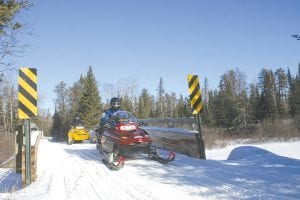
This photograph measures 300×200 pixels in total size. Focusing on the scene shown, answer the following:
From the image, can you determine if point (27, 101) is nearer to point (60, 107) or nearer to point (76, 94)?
point (76, 94)

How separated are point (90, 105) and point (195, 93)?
39.4m

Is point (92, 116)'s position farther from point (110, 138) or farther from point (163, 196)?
point (163, 196)

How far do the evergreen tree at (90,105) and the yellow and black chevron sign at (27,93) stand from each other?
41160mm

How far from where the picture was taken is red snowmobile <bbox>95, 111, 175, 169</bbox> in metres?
9.63

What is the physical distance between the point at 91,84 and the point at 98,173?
4326 centimetres

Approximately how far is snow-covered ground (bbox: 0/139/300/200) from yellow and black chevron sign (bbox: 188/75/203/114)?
1806 mm

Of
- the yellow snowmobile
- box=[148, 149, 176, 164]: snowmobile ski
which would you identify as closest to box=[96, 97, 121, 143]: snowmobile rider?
box=[148, 149, 176, 164]: snowmobile ski

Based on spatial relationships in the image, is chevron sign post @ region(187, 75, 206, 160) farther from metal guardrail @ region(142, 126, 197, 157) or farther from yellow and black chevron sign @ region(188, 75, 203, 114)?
metal guardrail @ region(142, 126, 197, 157)

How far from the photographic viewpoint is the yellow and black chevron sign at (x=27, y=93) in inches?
297

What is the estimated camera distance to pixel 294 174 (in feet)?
22.1

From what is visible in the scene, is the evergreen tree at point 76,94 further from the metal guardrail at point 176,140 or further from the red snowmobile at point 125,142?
the red snowmobile at point 125,142

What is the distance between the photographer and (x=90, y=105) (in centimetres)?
4909

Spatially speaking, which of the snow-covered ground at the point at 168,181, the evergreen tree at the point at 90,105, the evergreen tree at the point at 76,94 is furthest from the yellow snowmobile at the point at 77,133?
the evergreen tree at the point at 76,94

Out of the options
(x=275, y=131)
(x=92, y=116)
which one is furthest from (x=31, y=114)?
(x=92, y=116)
